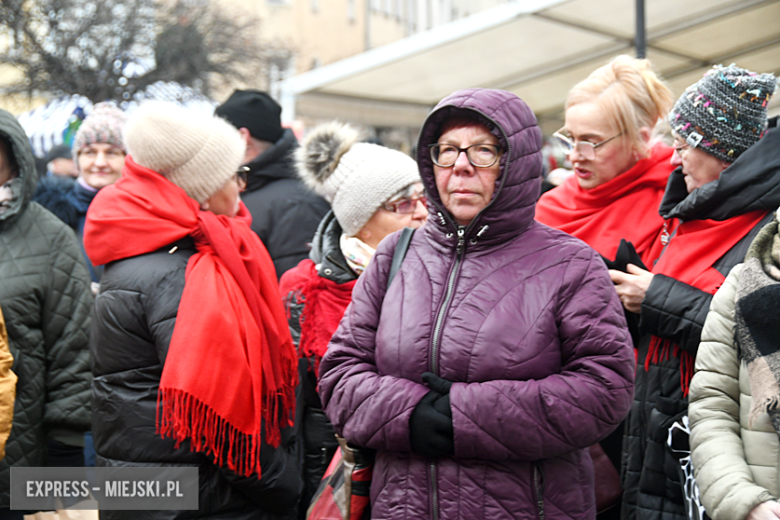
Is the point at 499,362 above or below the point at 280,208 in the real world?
above

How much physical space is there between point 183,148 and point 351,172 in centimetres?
74

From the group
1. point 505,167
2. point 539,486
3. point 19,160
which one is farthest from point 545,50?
point 539,486

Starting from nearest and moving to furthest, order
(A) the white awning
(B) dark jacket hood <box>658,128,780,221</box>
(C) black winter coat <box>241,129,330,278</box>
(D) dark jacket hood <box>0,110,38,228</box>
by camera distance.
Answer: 1. (B) dark jacket hood <box>658,128,780,221</box>
2. (D) dark jacket hood <box>0,110,38,228</box>
3. (C) black winter coat <box>241,129,330,278</box>
4. (A) the white awning

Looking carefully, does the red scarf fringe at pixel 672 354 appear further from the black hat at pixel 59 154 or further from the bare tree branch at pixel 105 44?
the bare tree branch at pixel 105 44

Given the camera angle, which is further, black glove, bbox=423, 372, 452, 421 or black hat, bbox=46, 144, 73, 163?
black hat, bbox=46, 144, 73, 163

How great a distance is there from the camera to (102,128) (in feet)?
14.9

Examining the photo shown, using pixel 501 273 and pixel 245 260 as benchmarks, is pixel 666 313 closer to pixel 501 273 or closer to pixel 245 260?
pixel 501 273

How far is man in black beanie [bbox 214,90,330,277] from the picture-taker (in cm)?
422

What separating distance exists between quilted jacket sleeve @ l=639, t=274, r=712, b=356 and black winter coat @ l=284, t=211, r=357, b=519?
45.2 inches

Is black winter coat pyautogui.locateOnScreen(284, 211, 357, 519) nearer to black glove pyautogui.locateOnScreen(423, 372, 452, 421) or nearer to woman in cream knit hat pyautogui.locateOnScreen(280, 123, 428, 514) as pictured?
woman in cream knit hat pyautogui.locateOnScreen(280, 123, 428, 514)

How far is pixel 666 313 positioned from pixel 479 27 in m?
4.44

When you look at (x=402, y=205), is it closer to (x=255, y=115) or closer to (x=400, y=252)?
(x=400, y=252)

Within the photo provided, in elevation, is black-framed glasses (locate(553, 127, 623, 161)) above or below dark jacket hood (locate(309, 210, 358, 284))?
above

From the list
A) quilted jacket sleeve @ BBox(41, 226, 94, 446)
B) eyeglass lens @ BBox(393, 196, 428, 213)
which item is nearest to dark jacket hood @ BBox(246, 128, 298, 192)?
quilted jacket sleeve @ BBox(41, 226, 94, 446)
